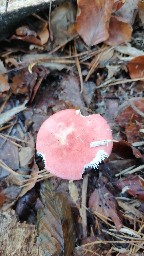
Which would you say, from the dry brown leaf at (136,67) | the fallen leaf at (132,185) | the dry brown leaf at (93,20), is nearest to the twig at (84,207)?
the fallen leaf at (132,185)

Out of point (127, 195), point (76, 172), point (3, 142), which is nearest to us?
point (76, 172)

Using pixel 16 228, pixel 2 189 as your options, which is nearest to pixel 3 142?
pixel 2 189

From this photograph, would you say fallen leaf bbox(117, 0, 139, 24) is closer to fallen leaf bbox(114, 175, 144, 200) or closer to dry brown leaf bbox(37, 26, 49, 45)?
dry brown leaf bbox(37, 26, 49, 45)

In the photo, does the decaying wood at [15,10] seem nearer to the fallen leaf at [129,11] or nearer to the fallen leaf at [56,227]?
the fallen leaf at [129,11]

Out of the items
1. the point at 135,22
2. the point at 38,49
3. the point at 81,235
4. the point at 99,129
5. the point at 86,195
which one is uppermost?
the point at 135,22

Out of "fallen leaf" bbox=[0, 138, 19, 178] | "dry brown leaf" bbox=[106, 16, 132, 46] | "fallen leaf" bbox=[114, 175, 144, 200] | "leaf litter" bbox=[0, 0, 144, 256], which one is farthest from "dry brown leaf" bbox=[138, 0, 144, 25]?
"fallen leaf" bbox=[0, 138, 19, 178]

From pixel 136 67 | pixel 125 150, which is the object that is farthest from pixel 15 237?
pixel 136 67

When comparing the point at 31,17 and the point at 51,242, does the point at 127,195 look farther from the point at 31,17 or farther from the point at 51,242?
the point at 31,17

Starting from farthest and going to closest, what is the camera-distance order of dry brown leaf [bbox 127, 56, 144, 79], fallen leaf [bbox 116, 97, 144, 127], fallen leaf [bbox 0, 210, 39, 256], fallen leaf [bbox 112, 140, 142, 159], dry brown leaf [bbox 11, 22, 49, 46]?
dry brown leaf [bbox 11, 22, 49, 46]
dry brown leaf [bbox 127, 56, 144, 79]
fallen leaf [bbox 116, 97, 144, 127]
fallen leaf [bbox 112, 140, 142, 159]
fallen leaf [bbox 0, 210, 39, 256]
